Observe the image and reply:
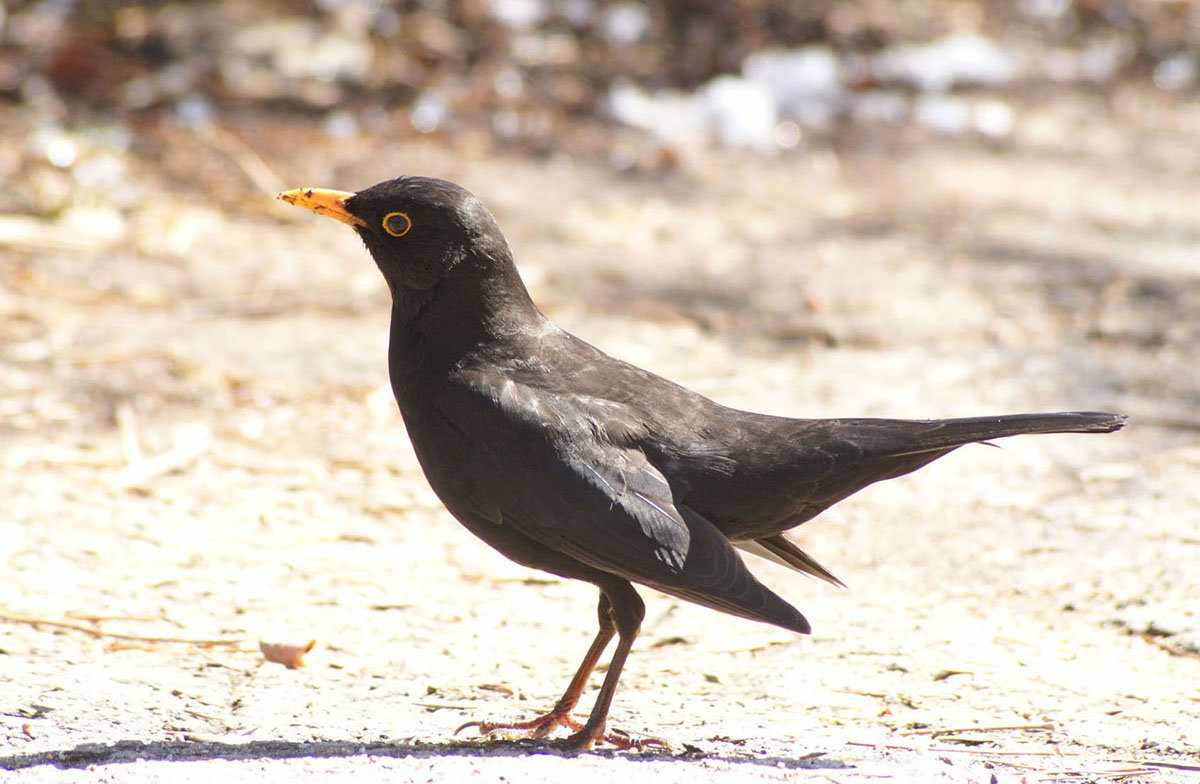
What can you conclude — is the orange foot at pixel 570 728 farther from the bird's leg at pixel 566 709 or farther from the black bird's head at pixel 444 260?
the black bird's head at pixel 444 260

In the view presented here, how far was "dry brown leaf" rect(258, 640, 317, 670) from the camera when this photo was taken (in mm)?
4062

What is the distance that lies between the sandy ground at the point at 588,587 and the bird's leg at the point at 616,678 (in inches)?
3.9

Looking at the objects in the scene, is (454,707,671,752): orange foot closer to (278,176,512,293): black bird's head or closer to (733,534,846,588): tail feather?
(733,534,846,588): tail feather

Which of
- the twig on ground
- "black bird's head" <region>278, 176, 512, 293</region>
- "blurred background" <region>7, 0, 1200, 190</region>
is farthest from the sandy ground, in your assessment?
"black bird's head" <region>278, 176, 512, 293</region>

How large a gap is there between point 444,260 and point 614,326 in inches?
120

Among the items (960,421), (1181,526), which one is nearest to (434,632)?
(960,421)

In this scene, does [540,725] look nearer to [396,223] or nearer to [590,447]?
[590,447]

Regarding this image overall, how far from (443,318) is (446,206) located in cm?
32

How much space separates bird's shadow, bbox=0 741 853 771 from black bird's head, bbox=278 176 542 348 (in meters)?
1.16

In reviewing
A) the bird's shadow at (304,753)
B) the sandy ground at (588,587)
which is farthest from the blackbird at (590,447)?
the sandy ground at (588,587)

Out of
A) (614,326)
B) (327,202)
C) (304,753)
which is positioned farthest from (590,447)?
(614,326)

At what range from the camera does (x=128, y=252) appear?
780cm

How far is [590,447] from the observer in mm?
3727

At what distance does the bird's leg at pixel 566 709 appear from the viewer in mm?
3688
